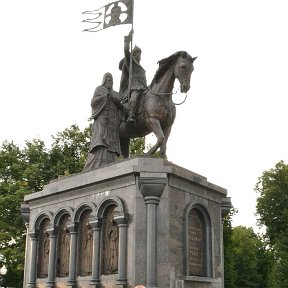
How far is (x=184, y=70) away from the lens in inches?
479

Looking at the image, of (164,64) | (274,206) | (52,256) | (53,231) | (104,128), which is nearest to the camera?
(164,64)

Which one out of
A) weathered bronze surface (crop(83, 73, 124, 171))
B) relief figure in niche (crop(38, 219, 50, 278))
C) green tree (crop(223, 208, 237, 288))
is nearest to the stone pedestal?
relief figure in niche (crop(38, 219, 50, 278))

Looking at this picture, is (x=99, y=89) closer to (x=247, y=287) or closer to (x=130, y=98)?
(x=130, y=98)

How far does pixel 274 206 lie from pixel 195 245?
3373 centimetres

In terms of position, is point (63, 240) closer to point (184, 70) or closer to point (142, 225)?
point (142, 225)

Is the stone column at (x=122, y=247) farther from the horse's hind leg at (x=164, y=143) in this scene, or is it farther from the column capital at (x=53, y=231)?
the column capital at (x=53, y=231)

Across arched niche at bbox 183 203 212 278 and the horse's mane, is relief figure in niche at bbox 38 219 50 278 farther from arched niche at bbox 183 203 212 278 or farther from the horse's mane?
the horse's mane

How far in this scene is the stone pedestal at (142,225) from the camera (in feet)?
35.7

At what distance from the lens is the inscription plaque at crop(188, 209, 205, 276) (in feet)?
38.3

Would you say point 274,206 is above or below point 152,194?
above

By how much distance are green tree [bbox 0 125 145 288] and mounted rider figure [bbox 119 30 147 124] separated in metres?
16.3

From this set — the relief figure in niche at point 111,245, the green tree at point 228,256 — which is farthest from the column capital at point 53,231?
the green tree at point 228,256

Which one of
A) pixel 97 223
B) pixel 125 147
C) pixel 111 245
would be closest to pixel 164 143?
pixel 125 147

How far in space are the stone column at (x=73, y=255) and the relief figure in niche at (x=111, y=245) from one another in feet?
3.15
